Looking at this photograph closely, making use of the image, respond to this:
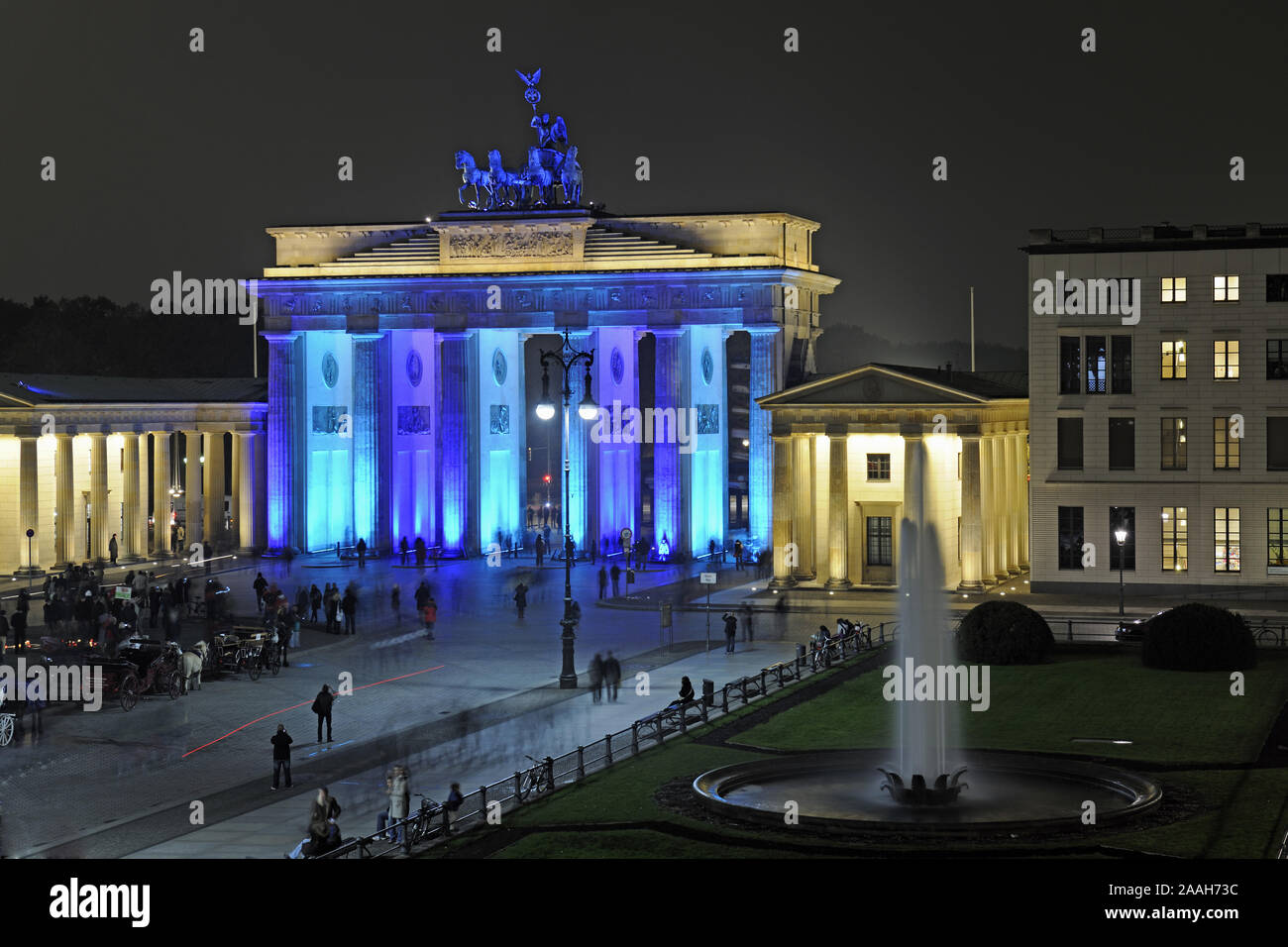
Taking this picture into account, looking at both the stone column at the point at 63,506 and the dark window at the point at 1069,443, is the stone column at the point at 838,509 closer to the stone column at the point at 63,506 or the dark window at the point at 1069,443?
the dark window at the point at 1069,443

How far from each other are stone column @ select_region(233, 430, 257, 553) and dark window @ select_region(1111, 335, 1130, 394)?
41.5 metres

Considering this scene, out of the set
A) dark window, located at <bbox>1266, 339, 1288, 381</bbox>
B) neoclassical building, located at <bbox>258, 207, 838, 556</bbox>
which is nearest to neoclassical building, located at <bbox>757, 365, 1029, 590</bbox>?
dark window, located at <bbox>1266, 339, 1288, 381</bbox>

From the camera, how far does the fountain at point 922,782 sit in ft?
97.0

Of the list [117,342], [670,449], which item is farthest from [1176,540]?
[117,342]

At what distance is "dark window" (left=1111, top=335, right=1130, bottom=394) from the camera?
2542 inches

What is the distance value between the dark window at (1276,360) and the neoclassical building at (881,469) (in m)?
8.97

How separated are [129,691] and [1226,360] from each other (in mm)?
37943

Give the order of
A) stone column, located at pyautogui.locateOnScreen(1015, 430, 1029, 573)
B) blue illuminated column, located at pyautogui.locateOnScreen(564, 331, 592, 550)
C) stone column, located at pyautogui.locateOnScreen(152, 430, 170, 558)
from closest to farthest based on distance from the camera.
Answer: stone column, located at pyautogui.locateOnScreen(1015, 430, 1029, 573)
blue illuminated column, located at pyautogui.locateOnScreen(564, 331, 592, 550)
stone column, located at pyautogui.locateOnScreen(152, 430, 170, 558)

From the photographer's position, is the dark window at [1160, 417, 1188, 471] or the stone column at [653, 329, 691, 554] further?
the stone column at [653, 329, 691, 554]

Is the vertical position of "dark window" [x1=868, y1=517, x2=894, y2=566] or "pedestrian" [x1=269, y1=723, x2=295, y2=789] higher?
"dark window" [x1=868, y1=517, x2=894, y2=566]

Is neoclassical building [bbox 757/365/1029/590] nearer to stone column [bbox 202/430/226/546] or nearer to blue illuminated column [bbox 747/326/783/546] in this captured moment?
blue illuminated column [bbox 747/326/783/546]

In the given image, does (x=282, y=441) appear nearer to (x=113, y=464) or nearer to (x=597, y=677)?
(x=113, y=464)
